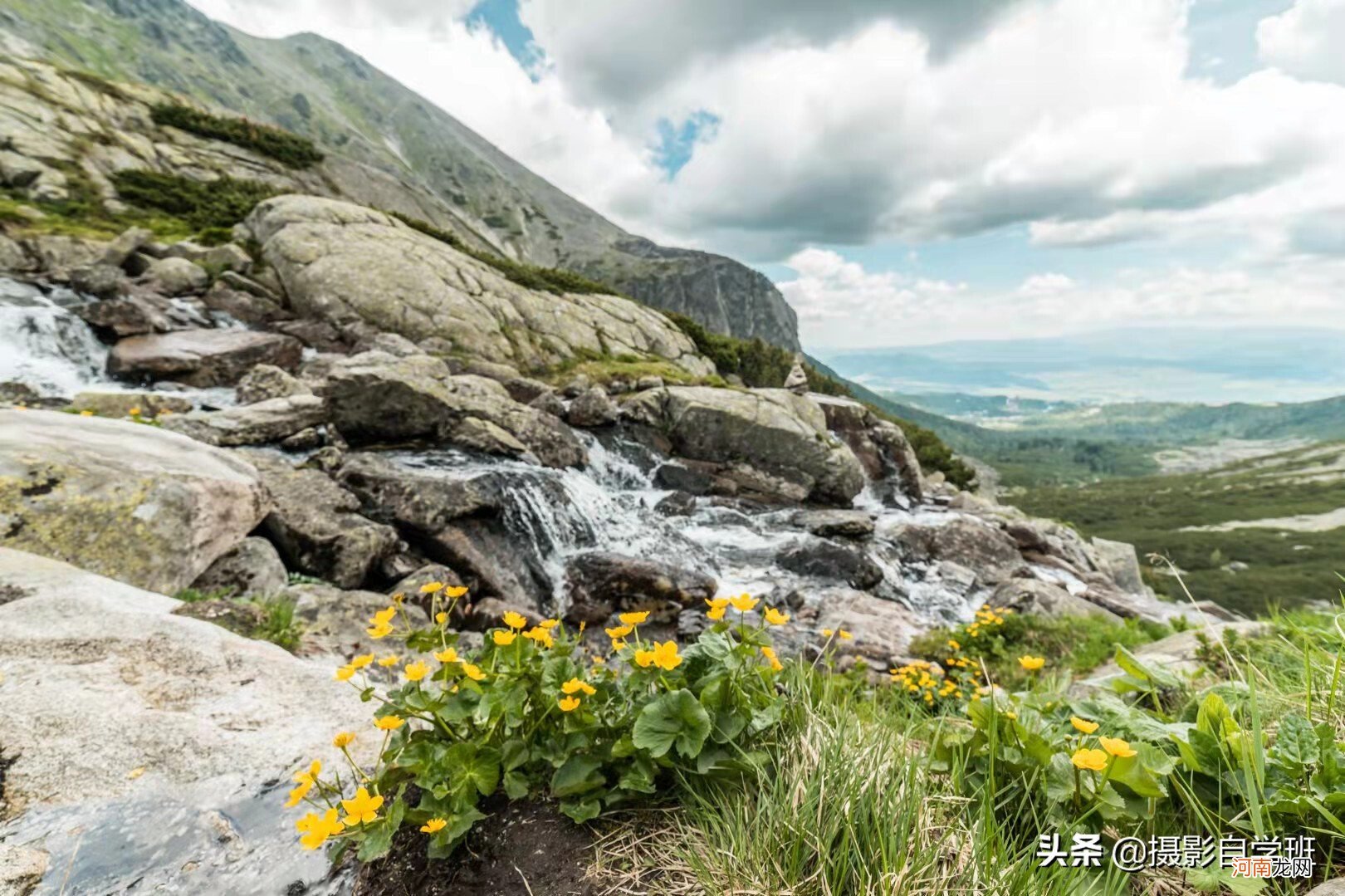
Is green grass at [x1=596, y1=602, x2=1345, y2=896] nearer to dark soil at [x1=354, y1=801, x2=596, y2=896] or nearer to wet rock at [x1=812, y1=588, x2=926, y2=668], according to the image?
dark soil at [x1=354, y1=801, x2=596, y2=896]

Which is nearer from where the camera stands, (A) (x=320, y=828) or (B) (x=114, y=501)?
(A) (x=320, y=828)

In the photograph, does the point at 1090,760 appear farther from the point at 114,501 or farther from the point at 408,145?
the point at 408,145

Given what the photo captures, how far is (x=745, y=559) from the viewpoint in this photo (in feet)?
57.7

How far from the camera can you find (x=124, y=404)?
1361 cm

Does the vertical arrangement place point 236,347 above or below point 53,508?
above

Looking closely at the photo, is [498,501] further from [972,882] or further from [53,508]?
[972,882]

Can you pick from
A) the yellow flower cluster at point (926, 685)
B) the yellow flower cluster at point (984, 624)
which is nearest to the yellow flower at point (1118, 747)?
the yellow flower cluster at point (926, 685)

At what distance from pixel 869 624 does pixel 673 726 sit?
10.2 metres

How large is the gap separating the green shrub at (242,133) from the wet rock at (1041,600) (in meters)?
61.1

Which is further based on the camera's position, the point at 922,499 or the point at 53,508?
the point at 922,499

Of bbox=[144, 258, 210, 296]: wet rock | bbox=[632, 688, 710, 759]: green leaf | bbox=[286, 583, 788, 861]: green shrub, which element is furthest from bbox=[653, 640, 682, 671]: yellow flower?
bbox=[144, 258, 210, 296]: wet rock

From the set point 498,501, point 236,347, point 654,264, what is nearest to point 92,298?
point 236,347

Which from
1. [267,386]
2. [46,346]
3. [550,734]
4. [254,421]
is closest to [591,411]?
[267,386]

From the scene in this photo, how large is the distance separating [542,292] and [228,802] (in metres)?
36.2
